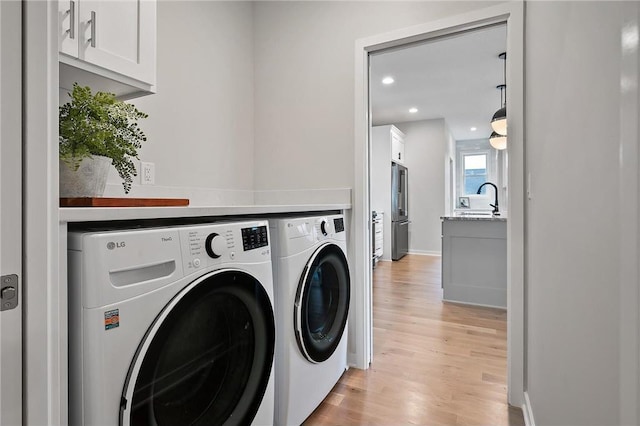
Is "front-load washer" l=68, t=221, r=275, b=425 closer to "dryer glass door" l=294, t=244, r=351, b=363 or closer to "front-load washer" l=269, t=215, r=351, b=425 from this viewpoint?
"front-load washer" l=269, t=215, r=351, b=425

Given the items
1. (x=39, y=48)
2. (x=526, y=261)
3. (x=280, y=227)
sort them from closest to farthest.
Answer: (x=39, y=48) < (x=280, y=227) < (x=526, y=261)

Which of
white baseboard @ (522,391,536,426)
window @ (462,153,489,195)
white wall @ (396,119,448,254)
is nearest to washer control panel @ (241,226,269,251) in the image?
white baseboard @ (522,391,536,426)

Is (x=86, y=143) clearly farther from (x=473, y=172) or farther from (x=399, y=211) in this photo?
(x=473, y=172)

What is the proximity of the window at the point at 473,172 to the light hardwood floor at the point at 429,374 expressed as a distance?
22.1 ft

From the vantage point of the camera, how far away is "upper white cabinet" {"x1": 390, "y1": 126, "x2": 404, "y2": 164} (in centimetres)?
607

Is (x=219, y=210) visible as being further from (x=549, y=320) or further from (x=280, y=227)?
(x=549, y=320)

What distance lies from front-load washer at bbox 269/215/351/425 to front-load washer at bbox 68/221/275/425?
4.9 inches

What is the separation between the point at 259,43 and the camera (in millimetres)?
2396

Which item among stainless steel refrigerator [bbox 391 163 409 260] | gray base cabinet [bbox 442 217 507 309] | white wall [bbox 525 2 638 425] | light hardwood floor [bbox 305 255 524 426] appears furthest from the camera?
stainless steel refrigerator [bbox 391 163 409 260]

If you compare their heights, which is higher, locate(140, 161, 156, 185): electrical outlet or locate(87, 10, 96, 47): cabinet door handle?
locate(87, 10, 96, 47): cabinet door handle

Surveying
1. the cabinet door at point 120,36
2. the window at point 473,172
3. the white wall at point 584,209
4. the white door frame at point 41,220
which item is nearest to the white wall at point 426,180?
the window at point 473,172

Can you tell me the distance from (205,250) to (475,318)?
9.23 ft

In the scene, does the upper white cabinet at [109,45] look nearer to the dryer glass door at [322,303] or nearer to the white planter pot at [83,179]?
the white planter pot at [83,179]

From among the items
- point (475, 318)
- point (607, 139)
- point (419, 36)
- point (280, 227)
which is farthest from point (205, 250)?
point (475, 318)
